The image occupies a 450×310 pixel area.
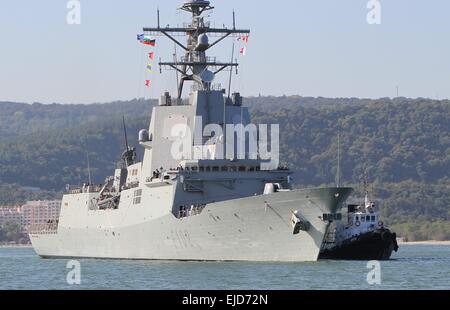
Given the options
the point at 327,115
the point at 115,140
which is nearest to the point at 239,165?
the point at 115,140

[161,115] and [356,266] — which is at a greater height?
[161,115]

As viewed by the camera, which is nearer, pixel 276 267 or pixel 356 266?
pixel 276 267

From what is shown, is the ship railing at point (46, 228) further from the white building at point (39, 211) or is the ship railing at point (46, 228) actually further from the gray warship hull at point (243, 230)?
the white building at point (39, 211)

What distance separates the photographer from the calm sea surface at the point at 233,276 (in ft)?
125

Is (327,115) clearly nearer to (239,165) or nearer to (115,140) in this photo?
(115,140)

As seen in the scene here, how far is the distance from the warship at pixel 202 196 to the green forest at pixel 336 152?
72.7m

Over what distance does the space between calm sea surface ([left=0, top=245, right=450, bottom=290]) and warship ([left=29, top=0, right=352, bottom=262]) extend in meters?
1.16

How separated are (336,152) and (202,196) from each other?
333 ft

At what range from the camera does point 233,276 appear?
40469 millimetres

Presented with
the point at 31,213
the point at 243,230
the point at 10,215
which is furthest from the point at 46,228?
the point at 10,215
